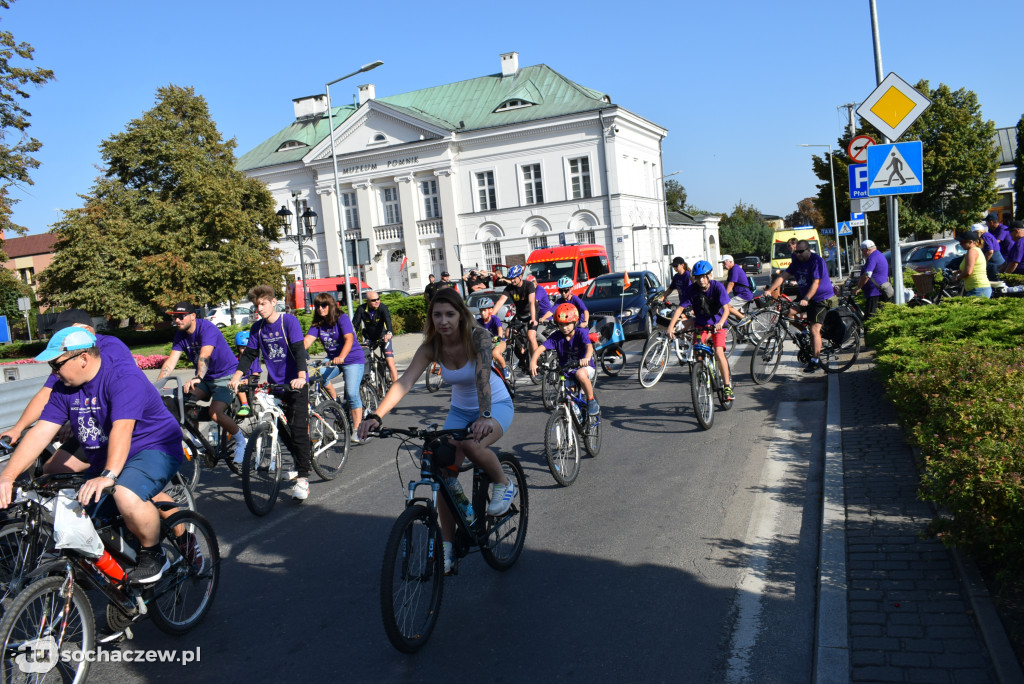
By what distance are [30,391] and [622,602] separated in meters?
9.42

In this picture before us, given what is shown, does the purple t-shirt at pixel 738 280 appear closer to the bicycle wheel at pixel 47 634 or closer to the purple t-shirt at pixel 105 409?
the purple t-shirt at pixel 105 409

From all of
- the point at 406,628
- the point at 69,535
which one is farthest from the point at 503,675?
the point at 69,535

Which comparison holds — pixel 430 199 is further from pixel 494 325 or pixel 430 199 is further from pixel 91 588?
pixel 91 588

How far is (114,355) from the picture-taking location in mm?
4578

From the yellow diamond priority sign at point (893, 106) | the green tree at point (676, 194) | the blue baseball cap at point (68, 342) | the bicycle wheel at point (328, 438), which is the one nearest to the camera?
the blue baseball cap at point (68, 342)

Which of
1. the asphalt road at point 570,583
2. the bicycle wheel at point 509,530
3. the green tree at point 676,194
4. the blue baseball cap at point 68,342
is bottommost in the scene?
→ the asphalt road at point 570,583

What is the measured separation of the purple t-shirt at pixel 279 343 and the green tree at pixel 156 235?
29809mm

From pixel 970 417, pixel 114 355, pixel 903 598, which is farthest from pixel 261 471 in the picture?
pixel 970 417

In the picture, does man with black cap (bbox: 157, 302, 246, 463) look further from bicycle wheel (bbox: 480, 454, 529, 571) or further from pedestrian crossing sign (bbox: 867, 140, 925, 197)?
pedestrian crossing sign (bbox: 867, 140, 925, 197)

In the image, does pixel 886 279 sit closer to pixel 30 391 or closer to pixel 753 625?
pixel 753 625

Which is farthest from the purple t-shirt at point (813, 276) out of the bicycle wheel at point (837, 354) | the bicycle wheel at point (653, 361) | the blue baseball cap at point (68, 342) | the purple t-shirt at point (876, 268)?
the blue baseball cap at point (68, 342)

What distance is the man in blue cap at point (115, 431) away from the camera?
13.9 feet

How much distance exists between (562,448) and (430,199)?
47312mm

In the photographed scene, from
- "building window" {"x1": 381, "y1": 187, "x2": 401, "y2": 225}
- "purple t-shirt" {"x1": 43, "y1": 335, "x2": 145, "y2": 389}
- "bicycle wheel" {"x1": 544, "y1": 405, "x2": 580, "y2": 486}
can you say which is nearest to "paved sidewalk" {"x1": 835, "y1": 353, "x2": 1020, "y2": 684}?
"bicycle wheel" {"x1": 544, "y1": 405, "x2": 580, "y2": 486}
